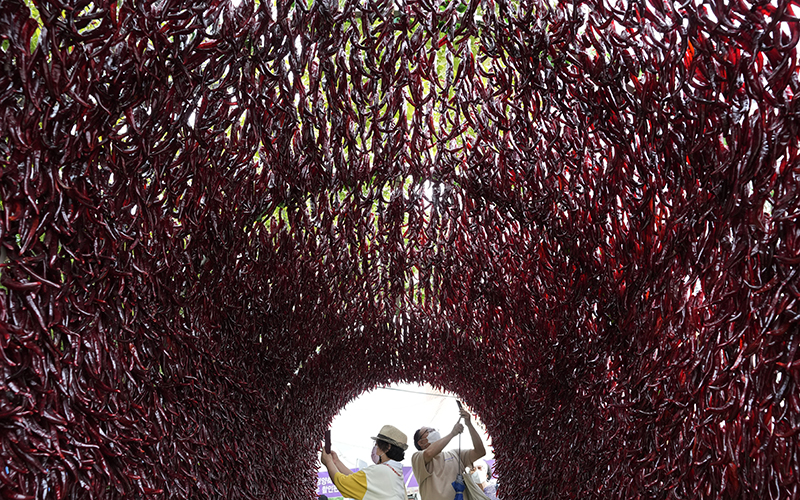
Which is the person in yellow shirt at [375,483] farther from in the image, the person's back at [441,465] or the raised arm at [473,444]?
the raised arm at [473,444]

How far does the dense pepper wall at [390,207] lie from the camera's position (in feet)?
6.30

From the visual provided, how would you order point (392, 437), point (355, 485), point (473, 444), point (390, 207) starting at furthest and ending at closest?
point (473, 444), point (392, 437), point (355, 485), point (390, 207)

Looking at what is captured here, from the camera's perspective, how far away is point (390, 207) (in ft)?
15.1

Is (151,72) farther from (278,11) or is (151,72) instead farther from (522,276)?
(522,276)

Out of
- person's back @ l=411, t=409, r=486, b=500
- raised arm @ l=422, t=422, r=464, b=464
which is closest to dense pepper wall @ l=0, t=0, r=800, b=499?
raised arm @ l=422, t=422, r=464, b=464

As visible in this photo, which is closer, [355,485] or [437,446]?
[355,485]

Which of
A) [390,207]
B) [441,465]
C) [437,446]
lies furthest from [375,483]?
[390,207]

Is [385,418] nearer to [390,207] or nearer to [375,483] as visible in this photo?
[375,483]

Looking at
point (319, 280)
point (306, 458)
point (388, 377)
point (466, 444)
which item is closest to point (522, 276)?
point (319, 280)

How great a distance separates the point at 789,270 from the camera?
190cm

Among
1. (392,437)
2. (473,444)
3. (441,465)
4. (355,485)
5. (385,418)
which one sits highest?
(385,418)

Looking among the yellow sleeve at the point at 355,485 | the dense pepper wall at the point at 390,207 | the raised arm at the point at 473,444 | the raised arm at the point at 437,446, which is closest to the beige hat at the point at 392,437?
the raised arm at the point at 437,446

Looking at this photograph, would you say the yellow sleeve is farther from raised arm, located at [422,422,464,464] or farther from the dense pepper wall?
the dense pepper wall

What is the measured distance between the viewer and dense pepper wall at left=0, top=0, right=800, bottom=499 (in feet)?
6.30
